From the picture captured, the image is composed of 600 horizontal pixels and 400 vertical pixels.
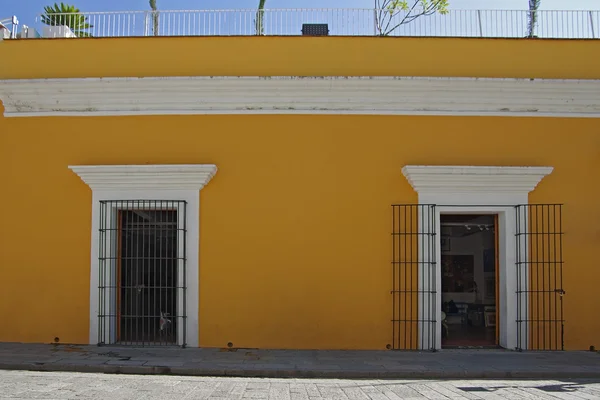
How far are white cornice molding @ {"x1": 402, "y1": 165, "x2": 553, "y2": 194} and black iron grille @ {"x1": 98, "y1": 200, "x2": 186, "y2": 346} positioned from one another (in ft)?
10.6

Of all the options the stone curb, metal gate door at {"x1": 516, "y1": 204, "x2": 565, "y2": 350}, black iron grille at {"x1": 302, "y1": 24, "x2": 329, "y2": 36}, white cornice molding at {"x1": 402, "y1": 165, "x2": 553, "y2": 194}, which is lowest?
the stone curb

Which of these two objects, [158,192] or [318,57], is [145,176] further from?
[318,57]

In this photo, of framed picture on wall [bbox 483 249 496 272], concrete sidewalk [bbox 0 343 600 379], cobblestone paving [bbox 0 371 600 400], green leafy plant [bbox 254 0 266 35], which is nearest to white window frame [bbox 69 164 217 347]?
concrete sidewalk [bbox 0 343 600 379]

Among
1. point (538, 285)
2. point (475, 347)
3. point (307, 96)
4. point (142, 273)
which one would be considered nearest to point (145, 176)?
point (142, 273)

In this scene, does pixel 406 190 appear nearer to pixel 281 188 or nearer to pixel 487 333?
Result: pixel 281 188

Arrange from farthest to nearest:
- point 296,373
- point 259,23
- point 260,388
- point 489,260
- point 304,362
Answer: point 259,23 < point 489,260 < point 304,362 < point 296,373 < point 260,388

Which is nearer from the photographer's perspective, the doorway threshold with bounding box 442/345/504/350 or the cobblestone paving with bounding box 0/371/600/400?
the cobblestone paving with bounding box 0/371/600/400

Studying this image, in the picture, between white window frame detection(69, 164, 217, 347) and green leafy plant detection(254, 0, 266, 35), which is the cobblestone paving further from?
green leafy plant detection(254, 0, 266, 35)

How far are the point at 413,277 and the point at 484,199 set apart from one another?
4.71ft

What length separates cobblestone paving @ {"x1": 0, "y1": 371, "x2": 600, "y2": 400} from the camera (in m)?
5.70

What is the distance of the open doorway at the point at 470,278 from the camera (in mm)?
8758

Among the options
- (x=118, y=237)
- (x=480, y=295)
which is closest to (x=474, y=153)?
Answer: (x=480, y=295)

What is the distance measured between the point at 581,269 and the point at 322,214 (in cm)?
364

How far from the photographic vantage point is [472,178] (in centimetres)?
835
